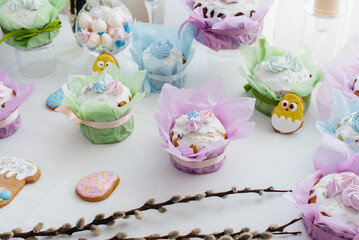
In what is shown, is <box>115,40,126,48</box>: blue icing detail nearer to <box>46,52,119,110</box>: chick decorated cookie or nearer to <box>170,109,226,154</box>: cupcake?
<box>46,52,119,110</box>: chick decorated cookie

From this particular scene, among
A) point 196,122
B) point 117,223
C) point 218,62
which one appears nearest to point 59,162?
point 117,223

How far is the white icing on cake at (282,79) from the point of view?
1.52 metres

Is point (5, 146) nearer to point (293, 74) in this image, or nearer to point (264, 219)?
point (264, 219)

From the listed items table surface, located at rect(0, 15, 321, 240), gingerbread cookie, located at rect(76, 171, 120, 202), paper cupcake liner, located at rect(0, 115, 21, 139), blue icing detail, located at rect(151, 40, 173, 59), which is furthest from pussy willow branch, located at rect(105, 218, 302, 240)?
blue icing detail, located at rect(151, 40, 173, 59)

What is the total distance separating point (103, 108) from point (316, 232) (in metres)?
0.67

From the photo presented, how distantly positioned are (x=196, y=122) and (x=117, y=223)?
1.13 feet

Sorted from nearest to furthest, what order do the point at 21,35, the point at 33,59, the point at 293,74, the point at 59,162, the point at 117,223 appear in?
the point at 117,223 → the point at 59,162 → the point at 293,74 → the point at 21,35 → the point at 33,59

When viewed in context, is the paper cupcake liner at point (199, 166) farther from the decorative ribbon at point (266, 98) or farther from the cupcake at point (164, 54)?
the cupcake at point (164, 54)

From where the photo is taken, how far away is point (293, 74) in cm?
154

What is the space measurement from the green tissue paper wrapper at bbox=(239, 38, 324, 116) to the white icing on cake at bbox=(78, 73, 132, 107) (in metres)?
0.41

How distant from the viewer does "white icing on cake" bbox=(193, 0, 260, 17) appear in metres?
1.60

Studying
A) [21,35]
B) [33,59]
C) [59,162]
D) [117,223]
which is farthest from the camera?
[33,59]

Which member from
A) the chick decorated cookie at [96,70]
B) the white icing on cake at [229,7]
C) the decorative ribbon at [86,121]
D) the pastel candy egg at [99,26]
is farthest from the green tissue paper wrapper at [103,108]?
the white icing on cake at [229,7]

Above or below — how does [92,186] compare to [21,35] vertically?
below
